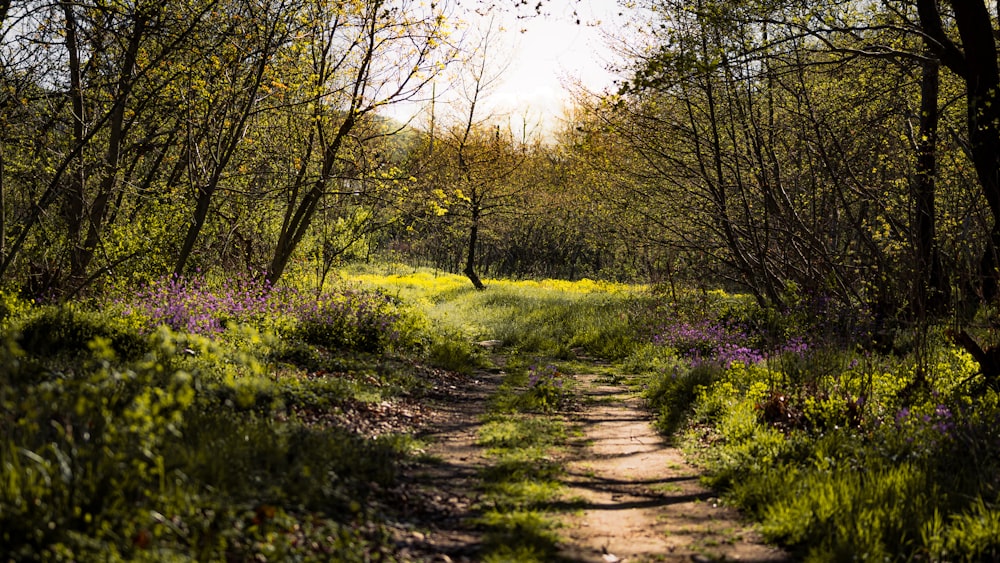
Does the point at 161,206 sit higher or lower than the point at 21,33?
lower

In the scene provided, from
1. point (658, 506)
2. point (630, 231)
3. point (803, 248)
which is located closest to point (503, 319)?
point (630, 231)

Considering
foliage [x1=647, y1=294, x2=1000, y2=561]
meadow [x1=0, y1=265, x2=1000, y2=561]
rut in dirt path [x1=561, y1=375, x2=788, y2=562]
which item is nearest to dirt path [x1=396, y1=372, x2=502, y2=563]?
meadow [x1=0, y1=265, x2=1000, y2=561]

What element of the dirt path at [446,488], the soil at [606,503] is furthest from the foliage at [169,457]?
the soil at [606,503]

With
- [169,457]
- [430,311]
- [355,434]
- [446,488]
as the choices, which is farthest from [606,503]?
[430,311]

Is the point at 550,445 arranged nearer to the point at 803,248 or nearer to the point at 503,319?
the point at 803,248

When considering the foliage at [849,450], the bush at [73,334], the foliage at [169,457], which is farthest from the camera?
the bush at [73,334]

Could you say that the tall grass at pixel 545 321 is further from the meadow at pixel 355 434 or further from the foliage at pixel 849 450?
the foliage at pixel 849 450

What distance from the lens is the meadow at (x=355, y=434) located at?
3.51 m

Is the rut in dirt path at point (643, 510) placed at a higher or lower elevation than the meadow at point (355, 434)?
lower

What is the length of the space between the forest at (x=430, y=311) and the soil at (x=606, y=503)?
89 millimetres

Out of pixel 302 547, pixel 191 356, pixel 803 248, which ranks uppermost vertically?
pixel 803 248

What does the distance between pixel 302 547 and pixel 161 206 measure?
11.2m

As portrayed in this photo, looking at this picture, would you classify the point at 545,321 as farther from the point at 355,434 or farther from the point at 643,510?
the point at 643,510

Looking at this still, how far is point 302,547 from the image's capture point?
3.82 metres
